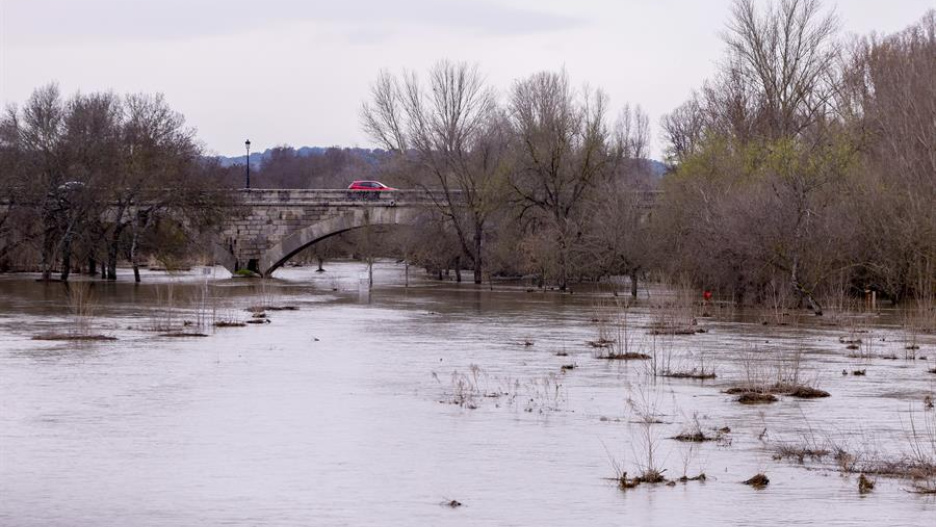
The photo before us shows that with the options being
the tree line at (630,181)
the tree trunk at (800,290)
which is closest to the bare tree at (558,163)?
the tree line at (630,181)

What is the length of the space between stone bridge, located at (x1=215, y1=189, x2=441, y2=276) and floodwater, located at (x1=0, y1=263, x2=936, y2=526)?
34999 millimetres

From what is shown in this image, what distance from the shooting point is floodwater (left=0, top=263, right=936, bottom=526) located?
42.9 feet

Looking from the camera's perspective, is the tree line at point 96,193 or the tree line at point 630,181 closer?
the tree line at point 630,181

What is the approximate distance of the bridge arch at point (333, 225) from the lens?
6675 centimetres

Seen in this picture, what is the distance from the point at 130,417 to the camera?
718 inches

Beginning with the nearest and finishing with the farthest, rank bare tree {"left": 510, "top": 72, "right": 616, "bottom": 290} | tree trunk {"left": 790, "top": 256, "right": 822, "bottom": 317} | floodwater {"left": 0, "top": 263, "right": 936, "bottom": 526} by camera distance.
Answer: floodwater {"left": 0, "top": 263, "right": 936, "bottom": 526} → tree trunk {"left": 790, "top": 256, "right": 822, "bottom": 317} → bare tree {"left": 510, "top": 72, "right": 616, "bottom": 290}

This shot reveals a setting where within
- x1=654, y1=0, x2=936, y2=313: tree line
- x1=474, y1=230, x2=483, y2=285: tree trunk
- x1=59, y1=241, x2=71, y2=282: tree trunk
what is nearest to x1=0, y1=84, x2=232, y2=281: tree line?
x1=59, y1=241, x2=71, y2=282: tree trunk

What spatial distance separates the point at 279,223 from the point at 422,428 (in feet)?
170

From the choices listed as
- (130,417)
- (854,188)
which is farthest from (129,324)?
(854,188)

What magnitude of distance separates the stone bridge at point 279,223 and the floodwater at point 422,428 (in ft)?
115

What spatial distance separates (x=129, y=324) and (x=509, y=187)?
27.9 m

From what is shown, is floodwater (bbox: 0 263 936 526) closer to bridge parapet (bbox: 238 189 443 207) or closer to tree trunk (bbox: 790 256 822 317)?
tree trunk (bbox: 790 256 822 317)

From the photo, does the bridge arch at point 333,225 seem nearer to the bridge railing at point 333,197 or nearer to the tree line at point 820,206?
the bridge railing at point 333,197

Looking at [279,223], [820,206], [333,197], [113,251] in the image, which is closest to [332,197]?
[333,197]
